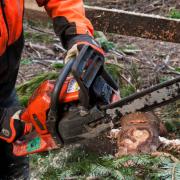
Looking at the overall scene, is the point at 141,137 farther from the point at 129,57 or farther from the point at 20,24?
the point at 129,57

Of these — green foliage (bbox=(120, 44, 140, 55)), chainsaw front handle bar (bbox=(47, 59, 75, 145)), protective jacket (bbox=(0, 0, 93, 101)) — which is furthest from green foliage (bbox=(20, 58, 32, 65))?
chainsaw front handle bar (bbox=(47, 59, 75, 145))

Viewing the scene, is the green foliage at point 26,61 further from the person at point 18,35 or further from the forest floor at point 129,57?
the person at point 18,35

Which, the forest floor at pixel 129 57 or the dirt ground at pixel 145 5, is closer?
the forest floor at pixel 129 57

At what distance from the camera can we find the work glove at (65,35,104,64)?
2.60 metres

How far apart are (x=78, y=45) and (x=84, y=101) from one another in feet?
1.23

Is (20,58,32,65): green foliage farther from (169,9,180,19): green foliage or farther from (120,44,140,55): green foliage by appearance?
(169,9,180,19): green foliage

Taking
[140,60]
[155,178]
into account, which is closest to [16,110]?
[155,178]

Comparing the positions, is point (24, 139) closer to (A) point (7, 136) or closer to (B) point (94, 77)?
(A) point (7, 136)

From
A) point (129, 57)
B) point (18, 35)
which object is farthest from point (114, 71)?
point (18, 35)

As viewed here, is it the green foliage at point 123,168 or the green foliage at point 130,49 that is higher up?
the green foliage at point 123,168

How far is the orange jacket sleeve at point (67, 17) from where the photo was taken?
2891 mm

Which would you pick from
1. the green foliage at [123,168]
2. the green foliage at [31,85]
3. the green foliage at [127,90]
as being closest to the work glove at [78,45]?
the green foliage at [123,168]

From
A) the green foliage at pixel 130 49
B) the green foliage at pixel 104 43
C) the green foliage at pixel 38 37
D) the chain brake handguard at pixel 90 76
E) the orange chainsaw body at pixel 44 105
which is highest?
the chain brake handguard at pixel 90 76

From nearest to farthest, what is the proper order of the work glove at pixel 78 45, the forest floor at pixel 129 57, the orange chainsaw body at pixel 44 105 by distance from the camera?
the orange chainsaw body at pixel 44 105 → the work glove at pixel 78 45 → the forest floor at pixel 129 57
